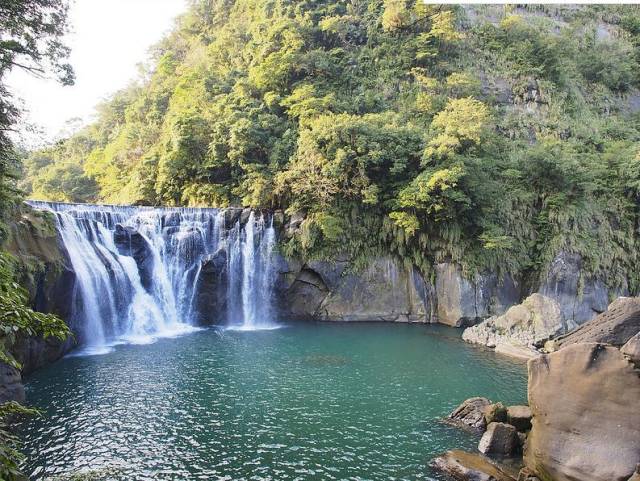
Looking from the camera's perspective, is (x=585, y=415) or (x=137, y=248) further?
(x=137, y=248)

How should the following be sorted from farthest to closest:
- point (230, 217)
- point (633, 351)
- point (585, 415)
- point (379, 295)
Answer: point (230, 217) → point (379, 295) → point (585, 415) → point (633, 351)

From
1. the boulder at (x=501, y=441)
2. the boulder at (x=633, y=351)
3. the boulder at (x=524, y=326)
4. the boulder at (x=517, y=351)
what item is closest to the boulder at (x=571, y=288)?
the boulder at (x=524, y=326)

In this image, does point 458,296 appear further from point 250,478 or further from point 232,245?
point 250,478

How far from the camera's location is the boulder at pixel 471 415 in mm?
12102

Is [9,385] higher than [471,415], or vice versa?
[9,385]

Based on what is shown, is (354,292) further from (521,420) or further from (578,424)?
(578,424)

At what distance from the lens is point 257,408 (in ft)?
43.6

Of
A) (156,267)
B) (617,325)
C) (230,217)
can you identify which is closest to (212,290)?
(156,267)

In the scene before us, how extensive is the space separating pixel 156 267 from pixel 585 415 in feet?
70.2

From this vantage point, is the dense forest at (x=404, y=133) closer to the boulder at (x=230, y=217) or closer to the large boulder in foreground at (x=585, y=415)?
the boulder at (x=230, y=217)

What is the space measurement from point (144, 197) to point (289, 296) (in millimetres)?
14231

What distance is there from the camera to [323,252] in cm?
2670

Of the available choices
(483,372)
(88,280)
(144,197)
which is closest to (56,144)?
(88,280)

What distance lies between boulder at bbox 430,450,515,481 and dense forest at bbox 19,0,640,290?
53.1ft
